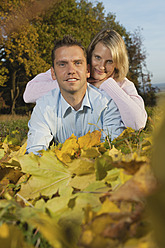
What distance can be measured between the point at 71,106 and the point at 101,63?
109cm

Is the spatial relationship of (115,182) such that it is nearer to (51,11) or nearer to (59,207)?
(59,207)

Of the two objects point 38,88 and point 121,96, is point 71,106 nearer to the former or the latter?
point 121,96

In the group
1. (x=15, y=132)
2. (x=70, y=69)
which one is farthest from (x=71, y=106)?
(x=15, y=132)

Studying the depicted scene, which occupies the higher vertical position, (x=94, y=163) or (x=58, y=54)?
(x=58, y=54)

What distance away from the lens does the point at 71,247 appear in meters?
0.35

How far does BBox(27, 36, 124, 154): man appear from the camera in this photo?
8.20ft

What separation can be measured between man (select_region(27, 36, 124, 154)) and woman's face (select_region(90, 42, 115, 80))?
2.28 feet

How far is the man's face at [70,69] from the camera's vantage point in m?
2.50

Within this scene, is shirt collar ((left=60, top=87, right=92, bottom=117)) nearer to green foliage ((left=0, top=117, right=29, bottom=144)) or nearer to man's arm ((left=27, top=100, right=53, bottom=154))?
man's arm ((left=27, top=100, right=53, bottom=154))

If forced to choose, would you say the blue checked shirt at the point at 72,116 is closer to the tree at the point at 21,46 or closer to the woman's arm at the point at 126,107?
the woman's arm at the point at 126,107

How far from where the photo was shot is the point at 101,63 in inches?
137

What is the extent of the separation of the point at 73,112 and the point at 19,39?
13504mm

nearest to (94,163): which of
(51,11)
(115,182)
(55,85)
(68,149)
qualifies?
(115,182)

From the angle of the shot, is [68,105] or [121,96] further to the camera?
[121,96]
